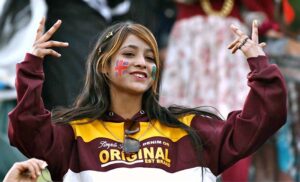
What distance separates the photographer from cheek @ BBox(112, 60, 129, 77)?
16.8 ft

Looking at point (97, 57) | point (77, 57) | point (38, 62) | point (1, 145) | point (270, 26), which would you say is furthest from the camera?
point (270, 26)

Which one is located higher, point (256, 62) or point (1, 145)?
point (256, 62)

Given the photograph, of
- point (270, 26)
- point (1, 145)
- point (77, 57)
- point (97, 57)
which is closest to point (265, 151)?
point (270, 26)

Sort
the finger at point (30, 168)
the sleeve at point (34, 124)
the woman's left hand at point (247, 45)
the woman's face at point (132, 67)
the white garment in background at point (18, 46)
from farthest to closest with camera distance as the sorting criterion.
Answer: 1. the white garment in background at point (18, 46)
2. the woman's face at point (132, 67)
3. the woman's left hand at point (247, 45)
4. the sleeve at point (34, 124)
5. the finger at point (30, 168)

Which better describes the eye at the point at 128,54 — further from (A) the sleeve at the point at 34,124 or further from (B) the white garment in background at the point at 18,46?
(B) the white garment in background at the point at 18,46

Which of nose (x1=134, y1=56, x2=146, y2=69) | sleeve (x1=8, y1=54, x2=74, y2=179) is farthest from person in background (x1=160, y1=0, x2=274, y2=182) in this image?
sleeve (x1=8, y1=54, x2=74, y2=179)

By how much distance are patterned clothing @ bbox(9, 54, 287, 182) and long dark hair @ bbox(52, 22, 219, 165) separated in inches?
1.3

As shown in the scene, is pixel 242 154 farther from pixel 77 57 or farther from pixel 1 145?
pixel 77 57

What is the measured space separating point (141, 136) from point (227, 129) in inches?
13.1

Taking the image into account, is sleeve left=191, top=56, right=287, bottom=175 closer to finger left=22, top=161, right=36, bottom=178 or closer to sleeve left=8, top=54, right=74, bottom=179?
sleeve left=8, top=54, right=74, bottom=179

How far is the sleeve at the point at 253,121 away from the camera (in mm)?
4926

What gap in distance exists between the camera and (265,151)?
29.8 ft

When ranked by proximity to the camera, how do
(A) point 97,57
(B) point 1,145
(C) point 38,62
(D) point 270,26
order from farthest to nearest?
(D) point 270,26 < (B) point 1,145 < (A) point 97,57 < (C) point 38,62

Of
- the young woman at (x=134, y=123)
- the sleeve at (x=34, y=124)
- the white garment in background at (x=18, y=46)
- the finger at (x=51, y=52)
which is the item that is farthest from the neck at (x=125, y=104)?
the white garment in background at (x=18, y=46)
